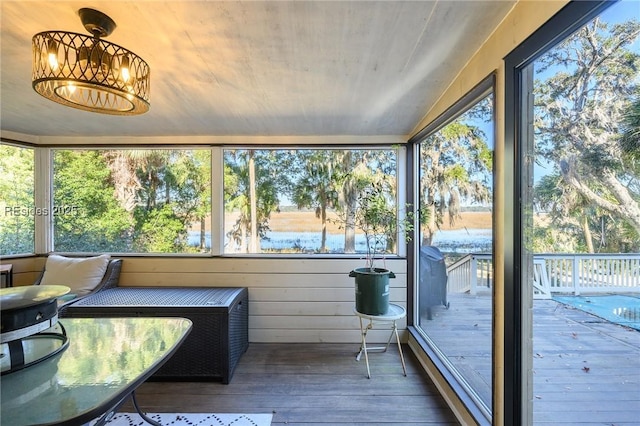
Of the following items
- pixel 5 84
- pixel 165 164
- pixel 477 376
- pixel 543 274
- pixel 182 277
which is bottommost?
pixel 477 376

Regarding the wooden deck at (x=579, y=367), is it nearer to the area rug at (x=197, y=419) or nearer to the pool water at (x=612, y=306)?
the pool water at (x=612, y=306)

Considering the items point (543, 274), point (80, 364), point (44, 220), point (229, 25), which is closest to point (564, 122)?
point (543, 274)

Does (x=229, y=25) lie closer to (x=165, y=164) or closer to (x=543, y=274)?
(x=543, y=274)

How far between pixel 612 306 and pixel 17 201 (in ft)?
16.0

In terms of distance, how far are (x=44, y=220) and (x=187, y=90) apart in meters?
2.63

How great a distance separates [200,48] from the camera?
1.52 meters

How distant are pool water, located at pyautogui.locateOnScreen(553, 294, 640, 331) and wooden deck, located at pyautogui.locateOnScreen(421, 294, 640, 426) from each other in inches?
1.0

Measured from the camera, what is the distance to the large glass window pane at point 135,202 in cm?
321

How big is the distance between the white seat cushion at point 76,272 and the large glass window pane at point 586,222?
11.9 feet

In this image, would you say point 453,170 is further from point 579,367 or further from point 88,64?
point 88,64

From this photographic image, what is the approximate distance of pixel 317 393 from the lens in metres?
2.23

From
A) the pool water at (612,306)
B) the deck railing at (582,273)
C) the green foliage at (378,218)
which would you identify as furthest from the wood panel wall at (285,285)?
the pool water at (612,306)

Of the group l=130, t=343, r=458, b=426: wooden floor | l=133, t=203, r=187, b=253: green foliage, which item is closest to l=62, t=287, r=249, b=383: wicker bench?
l=130, t=343, r=458, b=426: wooden floor

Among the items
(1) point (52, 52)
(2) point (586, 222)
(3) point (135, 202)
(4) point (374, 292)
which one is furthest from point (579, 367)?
(3) point (135, 202)
